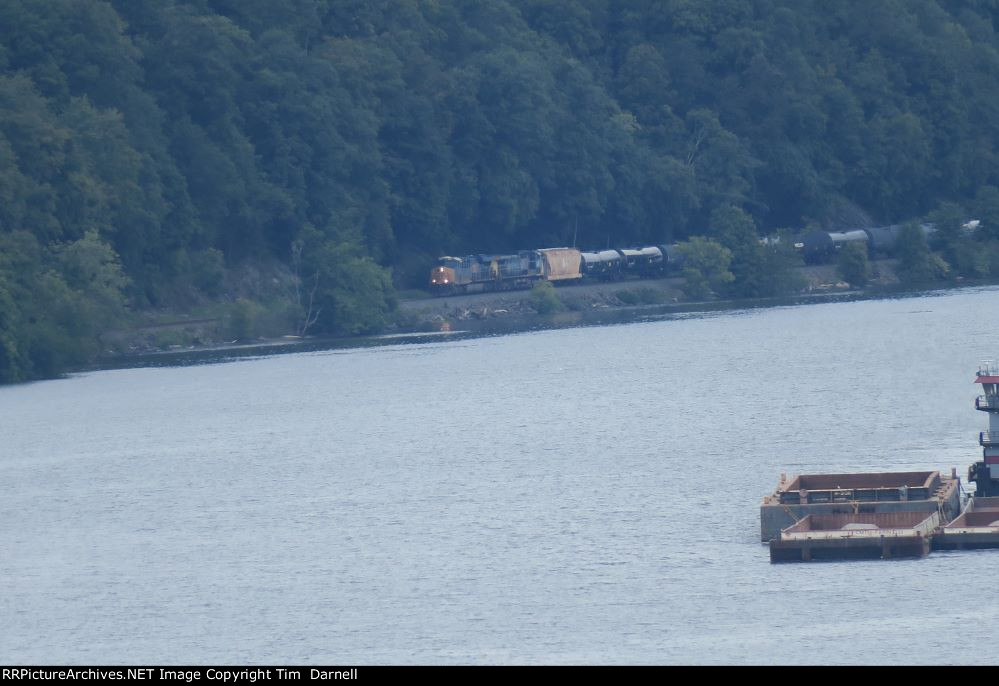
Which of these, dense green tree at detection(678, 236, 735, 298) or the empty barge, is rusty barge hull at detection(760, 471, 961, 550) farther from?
dense green tree at detection(678, 236, 735, 298)

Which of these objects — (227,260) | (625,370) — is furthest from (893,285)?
(625,370)

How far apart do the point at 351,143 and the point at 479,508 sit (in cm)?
9518

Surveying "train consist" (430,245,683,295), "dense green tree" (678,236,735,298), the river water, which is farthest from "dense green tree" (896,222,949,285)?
the river water

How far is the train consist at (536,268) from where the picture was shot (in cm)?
16400

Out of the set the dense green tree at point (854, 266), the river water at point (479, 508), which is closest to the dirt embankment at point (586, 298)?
the dense green tree at point (854, 266)

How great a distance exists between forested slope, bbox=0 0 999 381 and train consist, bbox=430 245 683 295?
4.98 m

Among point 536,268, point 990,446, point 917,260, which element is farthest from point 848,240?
point 990,446

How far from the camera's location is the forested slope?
444ft

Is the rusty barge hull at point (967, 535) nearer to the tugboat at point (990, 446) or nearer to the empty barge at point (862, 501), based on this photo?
the empty barge at point (862, 501)

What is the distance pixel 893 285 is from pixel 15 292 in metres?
80.2

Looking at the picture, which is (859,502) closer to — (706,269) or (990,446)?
(990,446)

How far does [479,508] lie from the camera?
68625 millimetres

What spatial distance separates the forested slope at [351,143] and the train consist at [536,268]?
4981mm
